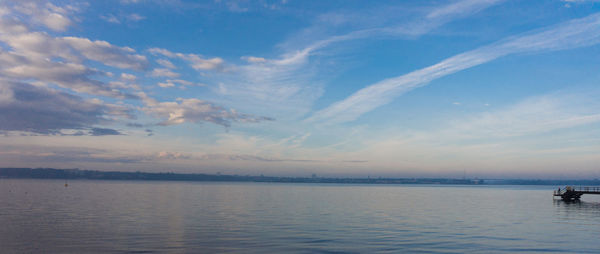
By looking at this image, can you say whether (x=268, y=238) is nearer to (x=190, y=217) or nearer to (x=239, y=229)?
(x=239, y=229)

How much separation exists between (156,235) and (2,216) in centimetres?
2869

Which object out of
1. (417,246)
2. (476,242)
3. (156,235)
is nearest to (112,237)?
(156,235)

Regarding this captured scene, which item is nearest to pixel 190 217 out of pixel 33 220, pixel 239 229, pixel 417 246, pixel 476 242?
pixel 239 229

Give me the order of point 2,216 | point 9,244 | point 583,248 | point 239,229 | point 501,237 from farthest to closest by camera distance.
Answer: point 2,216
point 239,229
point 501,237
point 583,248
point 9,244

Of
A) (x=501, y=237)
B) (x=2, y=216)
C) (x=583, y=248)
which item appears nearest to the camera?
(x=583, y=248)

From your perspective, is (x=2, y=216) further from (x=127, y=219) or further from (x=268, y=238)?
(x=268, y=238)

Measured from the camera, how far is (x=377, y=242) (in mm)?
36594

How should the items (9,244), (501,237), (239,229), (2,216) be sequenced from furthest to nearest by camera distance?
1. (2,216)
2. (239,229)
3. (501,237)
4. (9,244)

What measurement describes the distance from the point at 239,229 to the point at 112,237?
492 inches

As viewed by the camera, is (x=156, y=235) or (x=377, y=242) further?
(x=156, y=235)

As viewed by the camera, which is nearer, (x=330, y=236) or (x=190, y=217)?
(x=330, y=236)

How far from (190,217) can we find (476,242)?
36.1m

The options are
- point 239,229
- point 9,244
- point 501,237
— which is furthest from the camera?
point 239,229

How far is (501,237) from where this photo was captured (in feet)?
134
